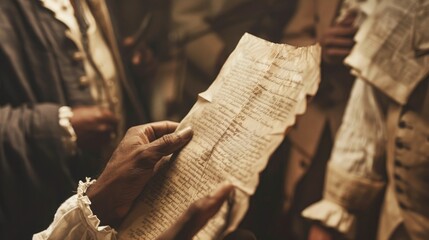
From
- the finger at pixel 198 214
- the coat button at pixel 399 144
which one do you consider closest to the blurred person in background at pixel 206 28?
the finger at pixel 198 214

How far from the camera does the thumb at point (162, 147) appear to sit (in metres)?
0.68

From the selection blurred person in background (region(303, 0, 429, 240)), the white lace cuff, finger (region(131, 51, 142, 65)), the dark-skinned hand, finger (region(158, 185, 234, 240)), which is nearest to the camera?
finger (region(158, 185, 234, 240))

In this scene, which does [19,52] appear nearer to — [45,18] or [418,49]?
[45,18]

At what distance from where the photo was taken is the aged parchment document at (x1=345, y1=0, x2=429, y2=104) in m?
1.09

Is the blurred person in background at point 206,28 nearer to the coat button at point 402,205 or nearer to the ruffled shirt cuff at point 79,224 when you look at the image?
the ruffled shirt cuff at point 79,224

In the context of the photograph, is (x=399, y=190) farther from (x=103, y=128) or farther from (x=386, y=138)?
(x=103, y=128)

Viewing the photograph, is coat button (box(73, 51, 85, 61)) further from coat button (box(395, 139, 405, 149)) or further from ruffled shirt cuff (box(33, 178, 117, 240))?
coat button (box(395, 139, 405, 149))

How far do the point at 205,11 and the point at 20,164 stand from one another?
0.92 metres

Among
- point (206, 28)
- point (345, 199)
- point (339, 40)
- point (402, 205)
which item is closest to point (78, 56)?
point (206, 28)

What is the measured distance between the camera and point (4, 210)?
3.47 ft

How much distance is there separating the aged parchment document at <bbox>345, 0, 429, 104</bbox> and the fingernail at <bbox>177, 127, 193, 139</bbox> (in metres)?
0.67

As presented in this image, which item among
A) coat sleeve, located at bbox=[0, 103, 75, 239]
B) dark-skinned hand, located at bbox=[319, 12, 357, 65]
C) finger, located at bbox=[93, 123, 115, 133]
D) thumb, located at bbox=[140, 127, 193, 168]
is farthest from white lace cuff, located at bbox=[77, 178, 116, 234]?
dark-skinned hand, located at bbox=[319, 12, 357, 65]

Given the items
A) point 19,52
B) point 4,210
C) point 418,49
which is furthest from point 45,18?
point 418,49

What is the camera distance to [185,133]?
689mm
